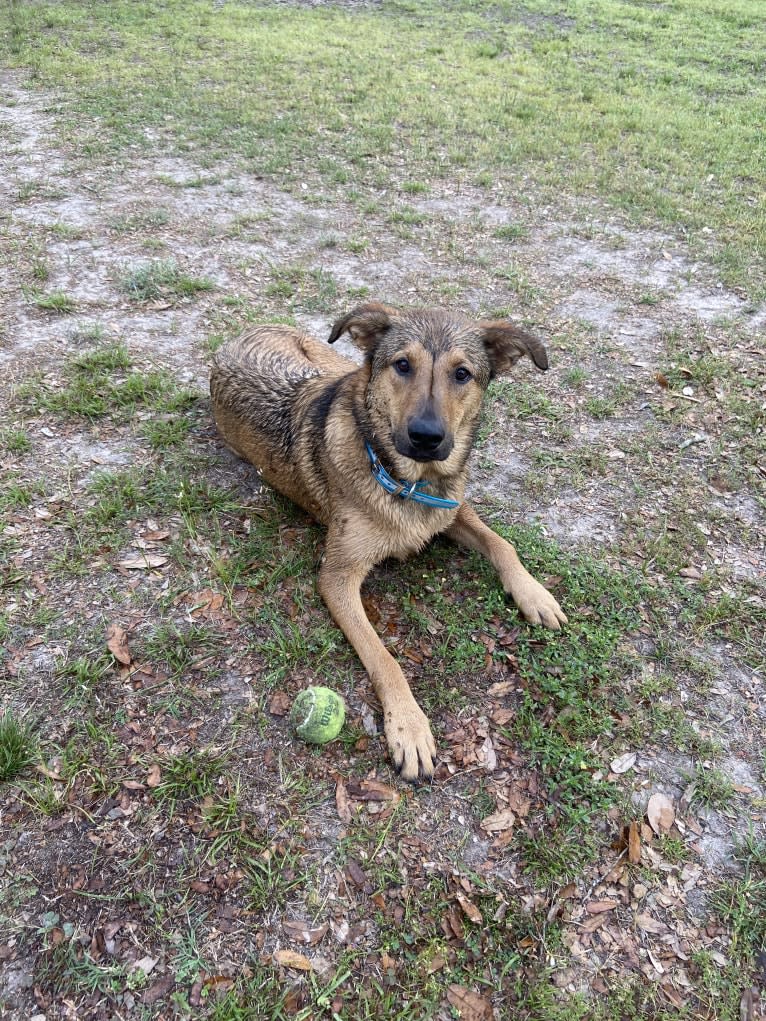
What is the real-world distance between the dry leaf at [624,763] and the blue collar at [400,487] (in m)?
1.58

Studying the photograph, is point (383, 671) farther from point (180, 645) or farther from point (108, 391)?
point (108, 391)

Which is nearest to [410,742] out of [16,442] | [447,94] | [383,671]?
[383,671]

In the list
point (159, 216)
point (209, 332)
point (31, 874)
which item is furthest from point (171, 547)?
point (159, 216)

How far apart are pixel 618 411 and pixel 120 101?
10097 mm

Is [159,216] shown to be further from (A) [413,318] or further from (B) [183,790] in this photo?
(B) [183,790]

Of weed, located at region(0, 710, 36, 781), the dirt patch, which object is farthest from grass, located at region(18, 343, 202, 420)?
weed, located at region(0, 710, 36, 781)

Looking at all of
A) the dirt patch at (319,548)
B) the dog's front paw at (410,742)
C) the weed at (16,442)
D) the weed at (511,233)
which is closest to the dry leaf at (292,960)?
the dirt patch at (319,548)

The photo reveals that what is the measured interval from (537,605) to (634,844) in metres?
1.27

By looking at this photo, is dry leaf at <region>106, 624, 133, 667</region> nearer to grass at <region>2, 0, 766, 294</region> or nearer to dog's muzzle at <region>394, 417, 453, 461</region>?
dog's muzzle at <region>394, 417, 453, 461</region>

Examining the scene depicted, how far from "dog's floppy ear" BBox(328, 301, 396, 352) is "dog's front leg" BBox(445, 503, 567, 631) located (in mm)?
1184

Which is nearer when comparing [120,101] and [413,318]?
[413,318]

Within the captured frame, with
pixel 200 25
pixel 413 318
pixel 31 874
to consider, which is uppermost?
pixel 200 25

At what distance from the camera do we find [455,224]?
779cm

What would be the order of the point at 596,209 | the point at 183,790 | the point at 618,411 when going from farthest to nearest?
the point at 596,209
the point at 618,411
the point at 183,790
